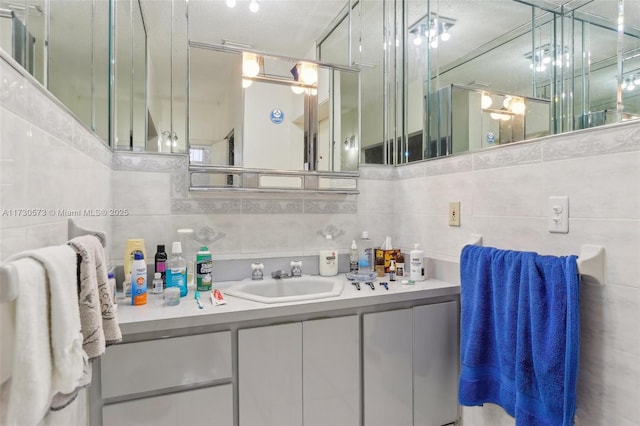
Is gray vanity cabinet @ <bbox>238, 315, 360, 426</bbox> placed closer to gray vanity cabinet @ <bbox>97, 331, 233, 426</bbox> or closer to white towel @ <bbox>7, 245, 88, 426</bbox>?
gray vanity cabinet @ <bbox>97, 331, 233, 426</bbox>

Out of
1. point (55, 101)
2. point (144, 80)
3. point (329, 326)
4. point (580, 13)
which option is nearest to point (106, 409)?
point (329, 326)

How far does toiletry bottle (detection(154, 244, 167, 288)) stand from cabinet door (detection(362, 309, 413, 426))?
2.69 ft

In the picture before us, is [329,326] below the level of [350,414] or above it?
above

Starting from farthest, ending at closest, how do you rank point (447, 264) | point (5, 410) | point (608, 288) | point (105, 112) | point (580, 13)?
point (447, 264)
point (105, 112)
point (580, 13)
point (608, 288)
point (5, 410)

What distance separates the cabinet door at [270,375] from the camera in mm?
1122

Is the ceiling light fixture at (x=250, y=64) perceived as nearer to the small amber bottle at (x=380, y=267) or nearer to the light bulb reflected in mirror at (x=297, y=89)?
the light bulb reflected in mirror at (x=297, y=89)

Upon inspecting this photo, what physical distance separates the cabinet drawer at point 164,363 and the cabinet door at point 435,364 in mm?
775

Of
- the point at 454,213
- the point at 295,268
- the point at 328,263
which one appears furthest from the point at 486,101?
the point at 295,268

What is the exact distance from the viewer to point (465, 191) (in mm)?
1448

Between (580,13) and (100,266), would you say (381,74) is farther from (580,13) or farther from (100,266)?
(100,266)

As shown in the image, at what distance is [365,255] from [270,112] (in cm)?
87

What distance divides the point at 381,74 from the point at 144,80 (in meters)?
1.27

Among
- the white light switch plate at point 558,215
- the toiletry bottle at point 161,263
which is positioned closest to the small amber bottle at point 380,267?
the white light switch plate at point 558,215

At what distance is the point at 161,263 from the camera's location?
4.44 feet
